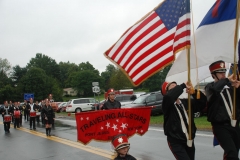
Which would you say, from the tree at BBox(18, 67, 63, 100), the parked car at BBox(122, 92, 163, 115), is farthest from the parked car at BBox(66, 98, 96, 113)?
the tree at BBox(18, 67, 63, 100)

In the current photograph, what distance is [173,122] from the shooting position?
14.8 ft

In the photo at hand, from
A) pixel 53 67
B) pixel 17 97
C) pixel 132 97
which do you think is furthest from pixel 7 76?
pixel 132 97

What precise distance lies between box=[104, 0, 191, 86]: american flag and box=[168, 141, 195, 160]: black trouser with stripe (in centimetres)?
154

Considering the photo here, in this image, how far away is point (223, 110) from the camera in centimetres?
463

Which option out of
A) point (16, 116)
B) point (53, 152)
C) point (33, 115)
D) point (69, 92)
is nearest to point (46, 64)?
point (69, 92)

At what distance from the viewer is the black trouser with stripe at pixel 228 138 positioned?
4.48 meters

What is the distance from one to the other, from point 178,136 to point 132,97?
73.1 feet

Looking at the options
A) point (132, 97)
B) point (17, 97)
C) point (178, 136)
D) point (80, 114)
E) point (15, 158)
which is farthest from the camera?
point (17, 97)

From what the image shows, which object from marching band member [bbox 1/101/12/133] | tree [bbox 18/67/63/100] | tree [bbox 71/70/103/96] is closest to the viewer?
marching band member [bbox 1/101/12/133]

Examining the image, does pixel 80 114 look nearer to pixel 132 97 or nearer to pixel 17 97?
pixel 132 97

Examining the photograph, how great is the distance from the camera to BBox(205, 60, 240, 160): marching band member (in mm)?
4488

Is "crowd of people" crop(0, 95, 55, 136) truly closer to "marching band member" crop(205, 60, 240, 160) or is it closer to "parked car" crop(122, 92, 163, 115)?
"parked car" crop(122, 92, 163, 115)

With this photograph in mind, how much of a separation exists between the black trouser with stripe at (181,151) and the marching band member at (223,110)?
1.78 ft

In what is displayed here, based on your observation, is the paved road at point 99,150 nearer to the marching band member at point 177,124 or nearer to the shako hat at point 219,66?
the marching band member at point 177,124
